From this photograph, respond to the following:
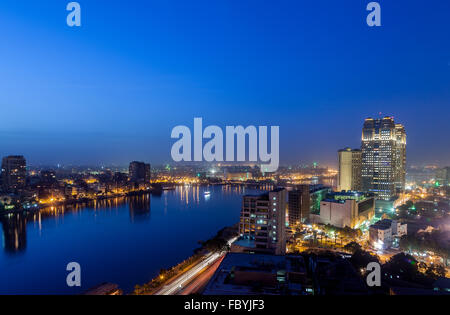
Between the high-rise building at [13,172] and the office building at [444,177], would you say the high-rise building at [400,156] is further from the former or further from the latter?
the high-rise building at [13,172]

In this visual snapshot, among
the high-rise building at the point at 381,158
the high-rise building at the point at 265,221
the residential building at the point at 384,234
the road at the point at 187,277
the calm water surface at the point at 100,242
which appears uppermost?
the high-rise building at the point at 381,158

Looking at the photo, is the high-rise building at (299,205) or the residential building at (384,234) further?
the high-rise building at (299,205)

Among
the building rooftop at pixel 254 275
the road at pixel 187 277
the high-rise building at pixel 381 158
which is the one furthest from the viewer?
the high-rise building at pixel 381 158

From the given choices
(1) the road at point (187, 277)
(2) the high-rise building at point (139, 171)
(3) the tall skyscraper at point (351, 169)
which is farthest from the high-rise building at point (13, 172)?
(3) the tall skyscraper at point (351, 169)

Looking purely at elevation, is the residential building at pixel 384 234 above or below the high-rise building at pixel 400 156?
below

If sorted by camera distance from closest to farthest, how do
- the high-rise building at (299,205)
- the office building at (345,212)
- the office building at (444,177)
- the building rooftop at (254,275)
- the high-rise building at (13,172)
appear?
the building rooftop at (254,275), the office building at (345,212), the high-rise building at (299,205), the high-rise building at (13,172), the office building at (444,177)

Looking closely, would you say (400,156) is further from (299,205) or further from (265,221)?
(265,221)

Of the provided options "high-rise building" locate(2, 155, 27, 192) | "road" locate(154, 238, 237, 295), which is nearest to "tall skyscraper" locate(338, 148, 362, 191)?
"road" locate(154, 238, 237, 295)
